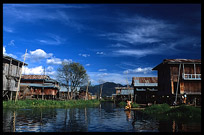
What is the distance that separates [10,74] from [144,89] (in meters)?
37.7

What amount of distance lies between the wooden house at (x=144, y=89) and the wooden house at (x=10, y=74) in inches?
1305

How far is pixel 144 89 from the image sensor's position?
59281 millimetres

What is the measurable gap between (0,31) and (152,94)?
170ft

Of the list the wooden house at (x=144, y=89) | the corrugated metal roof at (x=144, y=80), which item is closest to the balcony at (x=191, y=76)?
the wooden house at (x=144, y=89)

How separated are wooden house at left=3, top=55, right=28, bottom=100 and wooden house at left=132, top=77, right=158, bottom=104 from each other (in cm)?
3315

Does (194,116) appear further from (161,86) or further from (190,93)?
(161,86)

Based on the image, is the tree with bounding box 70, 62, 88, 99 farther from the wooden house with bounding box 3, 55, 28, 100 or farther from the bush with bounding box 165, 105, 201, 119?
the bush with bounding box 165, 105, 201, 119

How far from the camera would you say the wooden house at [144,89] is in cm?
5753

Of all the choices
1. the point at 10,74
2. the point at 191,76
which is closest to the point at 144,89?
the point at 191,76

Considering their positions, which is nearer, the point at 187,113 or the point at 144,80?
the point at 187,113

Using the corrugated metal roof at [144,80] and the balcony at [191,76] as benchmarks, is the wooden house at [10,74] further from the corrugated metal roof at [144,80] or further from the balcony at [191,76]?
the balcony at [191,76]

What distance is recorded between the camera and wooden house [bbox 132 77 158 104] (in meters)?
57.5

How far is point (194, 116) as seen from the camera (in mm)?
18672

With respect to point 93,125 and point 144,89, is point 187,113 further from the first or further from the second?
point 144,89
